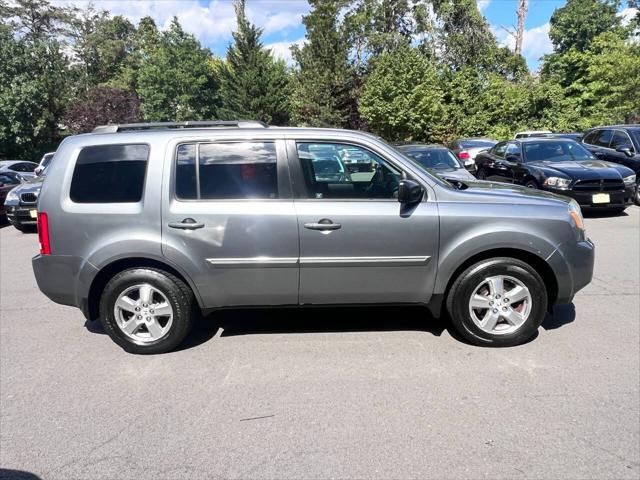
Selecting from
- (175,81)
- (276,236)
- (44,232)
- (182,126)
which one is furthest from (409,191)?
(175,81)

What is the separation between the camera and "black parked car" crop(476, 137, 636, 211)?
9.42 metres

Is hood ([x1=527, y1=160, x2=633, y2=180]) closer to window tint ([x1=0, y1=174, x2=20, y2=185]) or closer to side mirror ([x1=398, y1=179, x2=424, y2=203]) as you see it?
side mirror ([x1=398, y1=179, x2=424, y2=203])

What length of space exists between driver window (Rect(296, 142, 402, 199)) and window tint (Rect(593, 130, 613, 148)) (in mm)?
11132

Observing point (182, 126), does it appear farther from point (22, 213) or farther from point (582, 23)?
point (582, 23)

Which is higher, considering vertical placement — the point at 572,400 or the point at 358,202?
the point at 358,202

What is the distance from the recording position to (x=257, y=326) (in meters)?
4.63

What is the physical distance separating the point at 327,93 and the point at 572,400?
32.0 metres

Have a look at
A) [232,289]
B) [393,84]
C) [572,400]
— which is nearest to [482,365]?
[572,400]

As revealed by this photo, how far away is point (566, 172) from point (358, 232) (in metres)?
7.49

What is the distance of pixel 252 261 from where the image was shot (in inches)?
152

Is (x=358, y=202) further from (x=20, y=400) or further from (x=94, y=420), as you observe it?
(x=20, y=400)

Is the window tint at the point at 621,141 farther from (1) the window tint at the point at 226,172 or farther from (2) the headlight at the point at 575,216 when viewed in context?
(1) the window tint at the point at 226,172

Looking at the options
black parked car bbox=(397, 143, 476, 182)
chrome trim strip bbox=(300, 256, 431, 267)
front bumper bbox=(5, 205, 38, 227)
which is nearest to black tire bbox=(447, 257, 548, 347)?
chrome trim strip bbox=(300, 256, 431, 267)

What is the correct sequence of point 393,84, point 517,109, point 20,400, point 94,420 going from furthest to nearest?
point 517,109 → point 393,84 → point 20,400 → point 94,420
